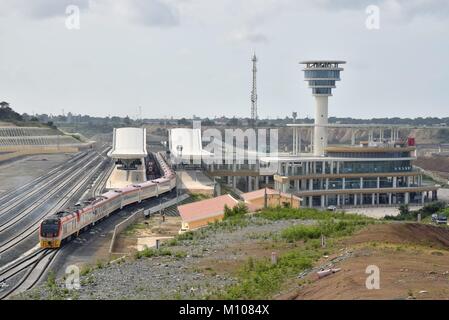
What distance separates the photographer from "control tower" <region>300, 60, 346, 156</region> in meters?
80.4

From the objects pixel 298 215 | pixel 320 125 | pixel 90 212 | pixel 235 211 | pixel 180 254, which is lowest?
pixel 90 212

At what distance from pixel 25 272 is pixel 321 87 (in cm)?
5612

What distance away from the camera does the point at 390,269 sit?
19.5m

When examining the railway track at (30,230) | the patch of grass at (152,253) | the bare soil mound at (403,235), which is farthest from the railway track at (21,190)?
the bare soil mound at (403,235)

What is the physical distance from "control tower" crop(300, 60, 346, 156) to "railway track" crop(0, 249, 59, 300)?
49998 mm

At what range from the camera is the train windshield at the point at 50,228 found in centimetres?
3459

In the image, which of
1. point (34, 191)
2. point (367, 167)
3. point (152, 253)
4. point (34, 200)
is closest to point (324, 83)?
point (367, 167)

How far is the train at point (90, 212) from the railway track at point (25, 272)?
791 mm

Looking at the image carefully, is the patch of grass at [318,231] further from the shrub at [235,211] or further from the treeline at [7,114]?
the treeline at [7,114]

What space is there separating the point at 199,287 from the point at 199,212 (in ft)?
67.3

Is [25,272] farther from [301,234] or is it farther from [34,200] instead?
[34,200]
